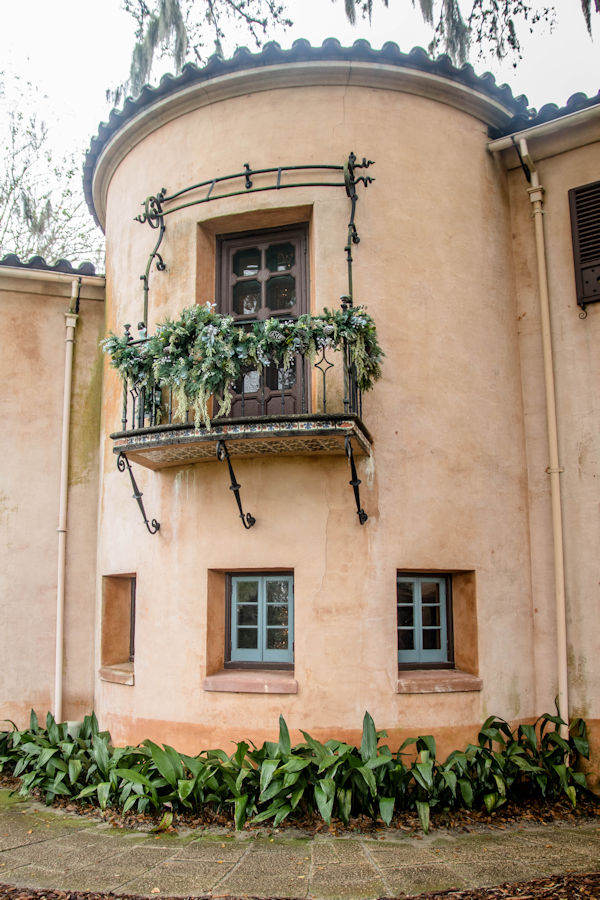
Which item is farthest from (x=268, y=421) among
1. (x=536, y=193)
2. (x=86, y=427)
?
(x=536, y=193)

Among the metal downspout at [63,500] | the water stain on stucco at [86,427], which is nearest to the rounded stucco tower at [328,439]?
the metal downspout at [63,500]

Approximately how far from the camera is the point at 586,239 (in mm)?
7715

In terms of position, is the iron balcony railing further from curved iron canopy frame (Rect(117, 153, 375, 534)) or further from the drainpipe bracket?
the drainpipe bracket

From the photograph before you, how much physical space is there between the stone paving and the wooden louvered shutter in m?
4.87

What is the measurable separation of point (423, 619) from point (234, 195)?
4532 mm

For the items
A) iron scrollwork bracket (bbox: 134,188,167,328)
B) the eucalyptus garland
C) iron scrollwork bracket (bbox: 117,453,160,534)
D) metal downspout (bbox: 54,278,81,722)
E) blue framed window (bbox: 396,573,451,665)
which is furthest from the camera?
metal downspout (bbox: 54,278,81,722)

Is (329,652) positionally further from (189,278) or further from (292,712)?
(189,278)

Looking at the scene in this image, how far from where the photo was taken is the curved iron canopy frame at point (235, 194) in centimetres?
730

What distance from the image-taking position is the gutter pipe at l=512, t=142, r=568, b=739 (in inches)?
281

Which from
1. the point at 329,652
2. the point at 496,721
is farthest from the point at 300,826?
the point at 496,721

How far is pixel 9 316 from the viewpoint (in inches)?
360

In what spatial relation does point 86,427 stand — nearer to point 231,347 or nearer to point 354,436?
point 231,347

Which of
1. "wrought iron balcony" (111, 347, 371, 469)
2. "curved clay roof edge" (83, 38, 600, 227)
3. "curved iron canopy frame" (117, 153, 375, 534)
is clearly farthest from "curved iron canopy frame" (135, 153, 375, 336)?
"curved clay roof edge" (83, 38, 600, 227)

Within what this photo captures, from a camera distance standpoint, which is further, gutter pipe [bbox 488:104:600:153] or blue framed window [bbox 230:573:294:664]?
gutter pipe [bbox 488:104:600:153]
